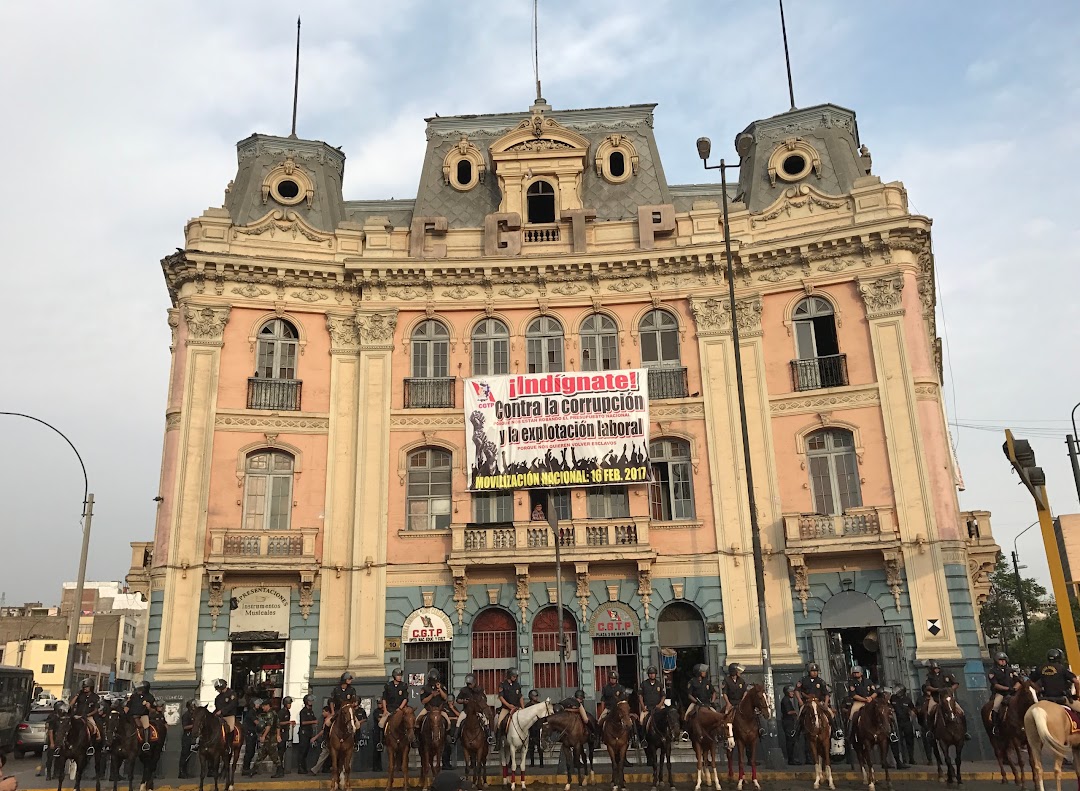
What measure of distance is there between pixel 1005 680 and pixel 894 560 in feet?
25.7

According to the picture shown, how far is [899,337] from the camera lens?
27.2m

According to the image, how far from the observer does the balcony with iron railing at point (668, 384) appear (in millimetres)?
28469

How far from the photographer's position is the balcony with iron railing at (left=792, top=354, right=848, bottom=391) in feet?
90.8

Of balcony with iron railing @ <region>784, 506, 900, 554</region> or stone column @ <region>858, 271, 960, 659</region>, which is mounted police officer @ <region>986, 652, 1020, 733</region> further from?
balcony with iron railing @ <region>784, 506, 900, 554</region>

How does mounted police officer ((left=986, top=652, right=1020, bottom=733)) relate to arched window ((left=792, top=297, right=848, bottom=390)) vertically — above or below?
below

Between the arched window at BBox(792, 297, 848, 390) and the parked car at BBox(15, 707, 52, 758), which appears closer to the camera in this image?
the arched window at BBox(792, 297, 848, 390)

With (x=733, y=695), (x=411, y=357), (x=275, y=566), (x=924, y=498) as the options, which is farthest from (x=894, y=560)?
(x=275, y=566)

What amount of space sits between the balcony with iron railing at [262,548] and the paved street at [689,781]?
614 centimetres

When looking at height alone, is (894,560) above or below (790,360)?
below

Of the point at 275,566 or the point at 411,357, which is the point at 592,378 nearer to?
the point at 411,357

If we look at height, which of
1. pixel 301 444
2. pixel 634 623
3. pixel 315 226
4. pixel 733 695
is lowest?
pixel 733 695

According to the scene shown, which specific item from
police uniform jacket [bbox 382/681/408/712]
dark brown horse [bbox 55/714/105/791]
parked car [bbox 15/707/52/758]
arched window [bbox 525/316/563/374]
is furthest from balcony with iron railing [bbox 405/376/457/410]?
parked car [bbox 15/707/52/758]

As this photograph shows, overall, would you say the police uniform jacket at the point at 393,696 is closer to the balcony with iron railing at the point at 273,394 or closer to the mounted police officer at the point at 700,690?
the mounted police officer at the point at 700,690

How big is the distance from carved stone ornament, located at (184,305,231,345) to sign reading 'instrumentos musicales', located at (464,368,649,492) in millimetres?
7988
